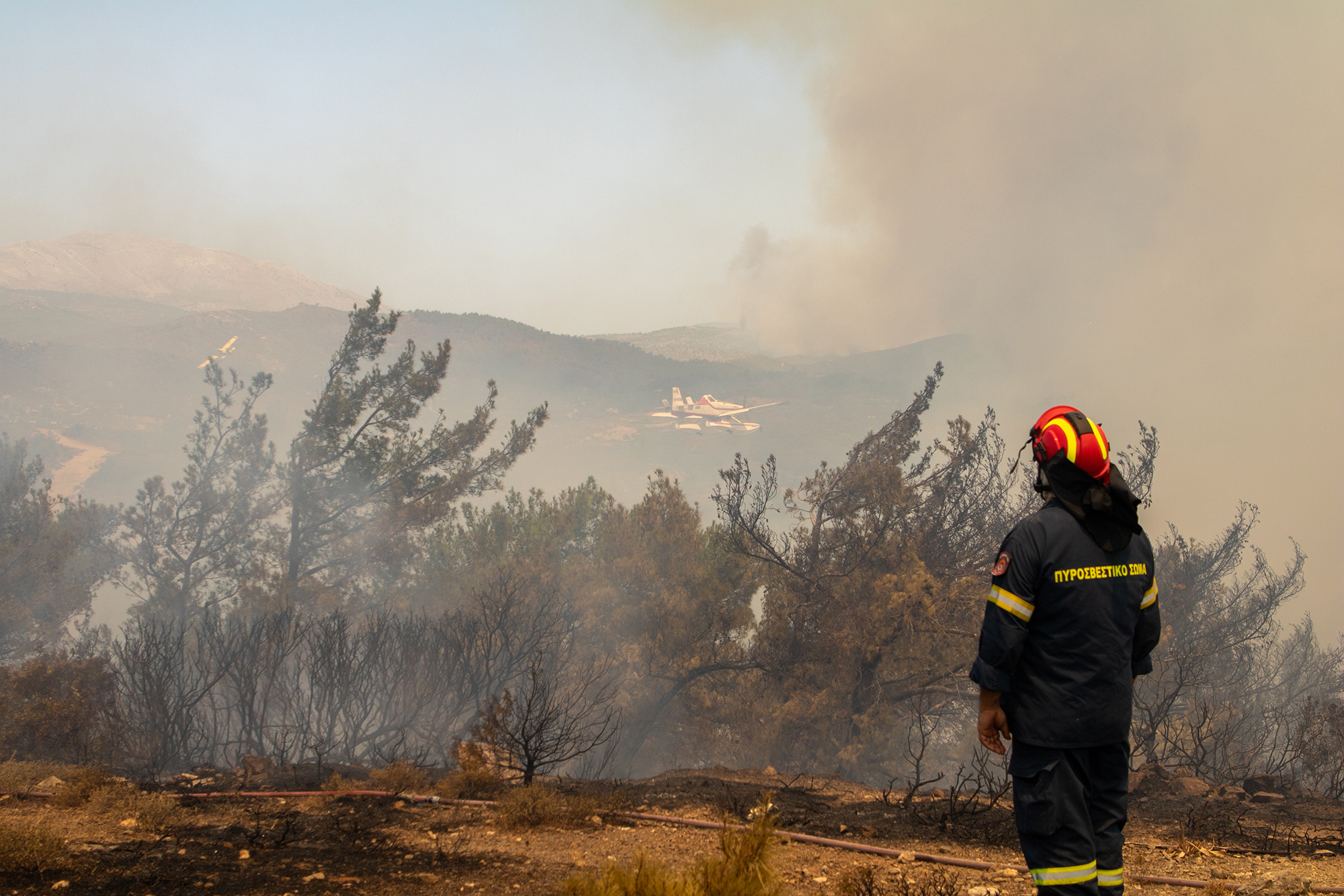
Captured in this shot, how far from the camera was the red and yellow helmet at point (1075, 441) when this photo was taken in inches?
122

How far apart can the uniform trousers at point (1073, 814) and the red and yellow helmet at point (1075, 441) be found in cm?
117

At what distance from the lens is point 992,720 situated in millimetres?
3047

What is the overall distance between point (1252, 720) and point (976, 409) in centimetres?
13306

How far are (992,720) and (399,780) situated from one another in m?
8.07

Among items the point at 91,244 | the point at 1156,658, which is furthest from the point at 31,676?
the point at 91,244

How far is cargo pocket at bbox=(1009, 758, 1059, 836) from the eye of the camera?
2.90m

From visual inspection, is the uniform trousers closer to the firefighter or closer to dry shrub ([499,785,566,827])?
the firefighter

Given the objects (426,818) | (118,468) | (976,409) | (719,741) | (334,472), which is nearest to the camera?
(426,818)

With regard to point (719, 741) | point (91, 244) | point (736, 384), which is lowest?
point (719, 741)

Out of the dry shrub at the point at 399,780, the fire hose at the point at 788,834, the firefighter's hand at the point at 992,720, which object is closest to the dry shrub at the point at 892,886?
the fire hose at the point at 788,834

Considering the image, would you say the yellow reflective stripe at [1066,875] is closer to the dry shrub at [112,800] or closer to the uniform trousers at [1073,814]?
the uniform trousers at [1073,814]

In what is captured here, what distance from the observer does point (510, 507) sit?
2762 centimetres

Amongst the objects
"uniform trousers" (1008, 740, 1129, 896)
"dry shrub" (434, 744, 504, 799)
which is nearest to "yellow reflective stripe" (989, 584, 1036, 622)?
"uniform trousers" (1008, 740, 1129, 896)

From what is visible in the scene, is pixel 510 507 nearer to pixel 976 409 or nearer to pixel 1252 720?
pixel 1252 720
